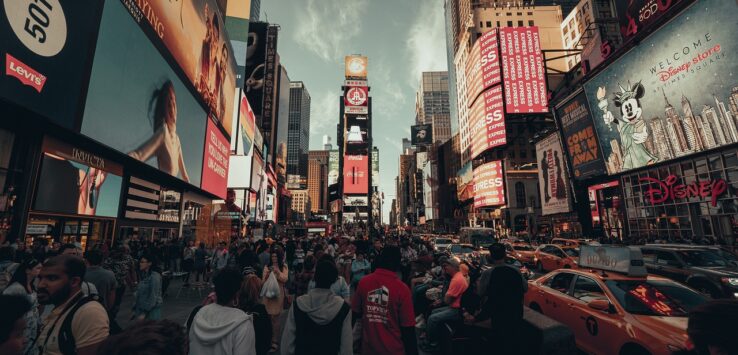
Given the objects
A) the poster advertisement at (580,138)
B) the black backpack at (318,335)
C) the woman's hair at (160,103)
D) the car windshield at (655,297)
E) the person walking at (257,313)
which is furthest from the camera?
the poster advertisement at (580,138)

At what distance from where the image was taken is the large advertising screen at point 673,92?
653 inches

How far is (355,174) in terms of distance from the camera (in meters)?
80.9

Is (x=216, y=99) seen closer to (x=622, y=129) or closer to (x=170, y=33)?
(x=170, y=33)

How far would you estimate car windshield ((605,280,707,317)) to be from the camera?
509cm

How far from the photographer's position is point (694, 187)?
22.2m

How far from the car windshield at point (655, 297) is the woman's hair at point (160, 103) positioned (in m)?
24.0

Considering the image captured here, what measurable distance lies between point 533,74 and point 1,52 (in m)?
63.9

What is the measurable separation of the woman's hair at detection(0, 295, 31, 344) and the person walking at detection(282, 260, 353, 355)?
187 cm

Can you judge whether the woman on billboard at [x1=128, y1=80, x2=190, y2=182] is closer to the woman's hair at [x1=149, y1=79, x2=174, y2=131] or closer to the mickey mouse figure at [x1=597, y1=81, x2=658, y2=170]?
the woman's hair at [x1=149, y1=79, x2=174, y2=131]

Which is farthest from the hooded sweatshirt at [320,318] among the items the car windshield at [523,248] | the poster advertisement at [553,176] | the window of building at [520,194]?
the window of building at [520,194]

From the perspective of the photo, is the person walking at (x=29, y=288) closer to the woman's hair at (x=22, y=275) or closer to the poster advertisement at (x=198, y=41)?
the woman's hair at (x=22, y=275)

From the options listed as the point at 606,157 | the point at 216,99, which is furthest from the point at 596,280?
the point at 216,99

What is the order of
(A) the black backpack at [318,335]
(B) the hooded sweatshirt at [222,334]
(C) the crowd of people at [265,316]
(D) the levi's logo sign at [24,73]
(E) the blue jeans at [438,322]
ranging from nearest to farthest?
(C) the crowd of people at [265,316] → (B) the hooded sweatshirt at [222,334] → (A) the black backpack at [318,335] → (E) the blue jeans at [438,322] → (D) the levi's logo sign at [24,73]

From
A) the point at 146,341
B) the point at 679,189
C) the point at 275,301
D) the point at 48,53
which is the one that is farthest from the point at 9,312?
the point at 679,189
